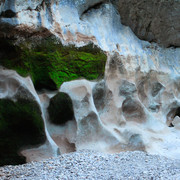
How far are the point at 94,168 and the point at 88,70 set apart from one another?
1.66 m

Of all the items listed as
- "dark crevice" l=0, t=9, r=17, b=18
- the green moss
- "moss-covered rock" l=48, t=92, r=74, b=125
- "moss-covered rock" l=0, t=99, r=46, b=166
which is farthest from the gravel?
"dark crevice" l=0, t=9, r=17, b=18

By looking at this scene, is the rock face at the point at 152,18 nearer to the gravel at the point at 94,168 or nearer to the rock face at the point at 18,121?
the rock face at the point at 18,121

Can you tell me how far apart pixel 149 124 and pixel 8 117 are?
253cm

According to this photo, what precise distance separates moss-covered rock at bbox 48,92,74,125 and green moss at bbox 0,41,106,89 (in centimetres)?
17

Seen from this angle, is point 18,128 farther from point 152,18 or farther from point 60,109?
point 152,18

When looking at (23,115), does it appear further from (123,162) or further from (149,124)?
(149,124)

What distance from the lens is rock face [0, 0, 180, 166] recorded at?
3.29m

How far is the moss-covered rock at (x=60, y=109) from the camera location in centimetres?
347

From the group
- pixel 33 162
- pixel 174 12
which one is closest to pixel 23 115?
pixel 33 162

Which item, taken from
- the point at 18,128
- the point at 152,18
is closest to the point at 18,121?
the point at 18,128

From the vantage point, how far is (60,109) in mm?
3479

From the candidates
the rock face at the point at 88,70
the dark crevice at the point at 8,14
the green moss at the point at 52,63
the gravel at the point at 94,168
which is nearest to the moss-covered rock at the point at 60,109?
the rock face at the point at 88,70

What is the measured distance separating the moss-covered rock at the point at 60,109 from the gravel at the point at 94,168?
65cm

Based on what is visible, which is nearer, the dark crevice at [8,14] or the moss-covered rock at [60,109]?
the dark crevice at [8,14]
